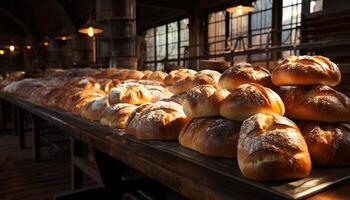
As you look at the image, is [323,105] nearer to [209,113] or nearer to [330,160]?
[330,160]

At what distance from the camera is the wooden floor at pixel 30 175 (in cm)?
334

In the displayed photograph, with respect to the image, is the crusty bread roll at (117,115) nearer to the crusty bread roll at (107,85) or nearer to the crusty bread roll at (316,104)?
the crusty bread roll at (316,104)

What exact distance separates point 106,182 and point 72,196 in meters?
0.23

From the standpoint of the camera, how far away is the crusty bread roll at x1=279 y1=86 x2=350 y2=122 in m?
1.09

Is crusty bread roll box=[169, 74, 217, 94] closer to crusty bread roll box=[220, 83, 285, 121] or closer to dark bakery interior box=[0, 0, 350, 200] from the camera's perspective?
dark bakery interior box=[0, 0, 350, 200]

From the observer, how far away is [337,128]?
1.08m

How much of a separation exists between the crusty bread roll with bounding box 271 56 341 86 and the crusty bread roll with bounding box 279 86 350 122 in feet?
0.10

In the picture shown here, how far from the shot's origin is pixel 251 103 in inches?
44.3

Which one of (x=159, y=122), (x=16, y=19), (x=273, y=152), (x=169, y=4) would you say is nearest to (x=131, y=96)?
(x=159, y=122)

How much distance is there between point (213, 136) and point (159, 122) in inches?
14.1

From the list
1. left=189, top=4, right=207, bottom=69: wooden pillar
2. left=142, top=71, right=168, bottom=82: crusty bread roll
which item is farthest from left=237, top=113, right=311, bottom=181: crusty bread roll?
left=189, top=4, right=207, bottom=69: wooden pillar

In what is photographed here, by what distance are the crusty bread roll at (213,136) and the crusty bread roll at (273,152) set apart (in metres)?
0.13

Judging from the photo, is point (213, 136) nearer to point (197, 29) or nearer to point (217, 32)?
point (217, 32)

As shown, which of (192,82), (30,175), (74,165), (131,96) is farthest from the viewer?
(30,175)
